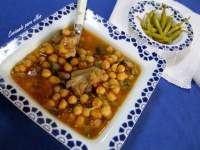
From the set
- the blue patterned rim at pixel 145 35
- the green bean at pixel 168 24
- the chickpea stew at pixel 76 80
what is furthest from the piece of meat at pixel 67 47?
the green bean at pixel 168 24

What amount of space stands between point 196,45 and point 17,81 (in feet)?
2.15

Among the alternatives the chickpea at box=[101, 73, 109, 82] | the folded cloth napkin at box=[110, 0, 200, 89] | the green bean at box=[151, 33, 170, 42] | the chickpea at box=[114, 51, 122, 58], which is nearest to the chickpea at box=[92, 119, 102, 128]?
the chickpea at box=[101, 73, 109, 82]

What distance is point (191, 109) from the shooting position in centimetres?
91

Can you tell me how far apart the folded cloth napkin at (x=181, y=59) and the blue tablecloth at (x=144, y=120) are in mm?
28

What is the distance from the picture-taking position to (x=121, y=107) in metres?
0.72

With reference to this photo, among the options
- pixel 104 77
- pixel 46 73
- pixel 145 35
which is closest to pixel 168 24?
pixel 145 35

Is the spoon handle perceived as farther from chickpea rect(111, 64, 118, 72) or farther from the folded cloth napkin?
the folded cloth napkin

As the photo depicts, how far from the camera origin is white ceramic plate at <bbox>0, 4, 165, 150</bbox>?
2.07ft

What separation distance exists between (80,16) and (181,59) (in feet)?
1.33

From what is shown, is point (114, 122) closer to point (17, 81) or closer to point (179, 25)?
point (17, 81)

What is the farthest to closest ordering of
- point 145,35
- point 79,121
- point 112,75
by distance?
1. point 145,35
2. point 112,75
3. point 79,121

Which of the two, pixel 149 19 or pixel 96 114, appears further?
pixel 149 19

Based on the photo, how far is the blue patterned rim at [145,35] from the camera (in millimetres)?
984

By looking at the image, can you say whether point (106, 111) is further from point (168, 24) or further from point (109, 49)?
point (168, 24)
